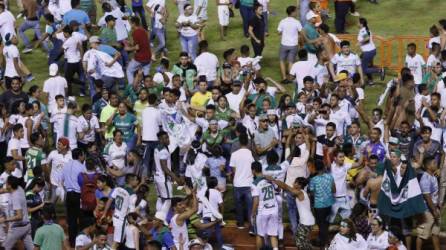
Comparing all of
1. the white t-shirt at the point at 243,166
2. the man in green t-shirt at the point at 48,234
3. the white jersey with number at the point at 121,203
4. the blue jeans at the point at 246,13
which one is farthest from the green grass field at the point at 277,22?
the man in green t-shirt at the point at 48,234

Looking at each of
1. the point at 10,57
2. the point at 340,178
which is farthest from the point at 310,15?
the point at 340,178

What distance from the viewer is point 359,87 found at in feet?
80.3

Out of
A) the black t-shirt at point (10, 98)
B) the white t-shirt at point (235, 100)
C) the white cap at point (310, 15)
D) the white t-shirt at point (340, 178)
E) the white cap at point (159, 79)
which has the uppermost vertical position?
the white cap at point (310, 15)

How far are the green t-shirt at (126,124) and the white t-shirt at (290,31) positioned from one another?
515cm

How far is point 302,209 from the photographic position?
20641 millimetres

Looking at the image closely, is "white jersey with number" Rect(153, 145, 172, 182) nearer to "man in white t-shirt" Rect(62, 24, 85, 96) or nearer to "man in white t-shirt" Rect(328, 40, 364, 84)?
"man in white t-shirt" Rect(328, 40, 364, 84)

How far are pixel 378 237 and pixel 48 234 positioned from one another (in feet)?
16.7

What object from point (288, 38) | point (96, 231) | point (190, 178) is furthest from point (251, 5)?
point (96, 231)

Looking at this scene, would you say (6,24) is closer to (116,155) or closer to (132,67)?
(132,67)

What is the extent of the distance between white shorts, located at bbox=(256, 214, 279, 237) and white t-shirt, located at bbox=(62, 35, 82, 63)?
7591 mm

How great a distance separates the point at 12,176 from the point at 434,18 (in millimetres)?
14391

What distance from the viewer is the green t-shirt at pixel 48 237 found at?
64.8 feet

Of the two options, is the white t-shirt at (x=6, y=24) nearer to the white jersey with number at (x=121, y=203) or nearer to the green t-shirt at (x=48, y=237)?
the white jersey with number at (x=121, y=203)

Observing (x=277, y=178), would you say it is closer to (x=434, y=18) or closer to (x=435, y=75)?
(x=435, y=75)
